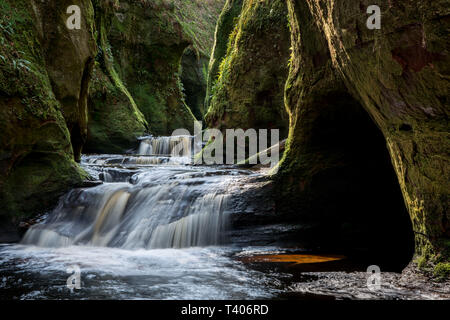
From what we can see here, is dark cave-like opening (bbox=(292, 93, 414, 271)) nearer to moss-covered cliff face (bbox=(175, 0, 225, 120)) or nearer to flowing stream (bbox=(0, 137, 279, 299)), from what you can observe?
flowing stream (bbox=(0, 137, 279, 299))

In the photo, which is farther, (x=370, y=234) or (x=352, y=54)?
(x=370, y=234)

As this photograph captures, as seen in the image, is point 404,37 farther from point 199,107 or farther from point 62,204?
point 199,107

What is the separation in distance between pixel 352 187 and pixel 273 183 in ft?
4.43

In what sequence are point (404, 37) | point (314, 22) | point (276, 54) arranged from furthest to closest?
1. point (276, 54)
2. point (314, 22)
3. point (404, 37)

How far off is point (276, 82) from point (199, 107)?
18170 mm

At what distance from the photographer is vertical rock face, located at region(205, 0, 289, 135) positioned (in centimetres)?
938

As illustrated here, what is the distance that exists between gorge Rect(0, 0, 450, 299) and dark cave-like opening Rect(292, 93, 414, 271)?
0.02m

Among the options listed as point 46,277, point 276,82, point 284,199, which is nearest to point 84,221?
point 46,277

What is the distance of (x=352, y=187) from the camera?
582 centimetres

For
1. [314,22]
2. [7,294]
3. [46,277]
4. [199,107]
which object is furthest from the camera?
[199,107]

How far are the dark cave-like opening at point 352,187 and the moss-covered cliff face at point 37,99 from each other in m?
4.30

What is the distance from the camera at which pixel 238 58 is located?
32.9 feet
